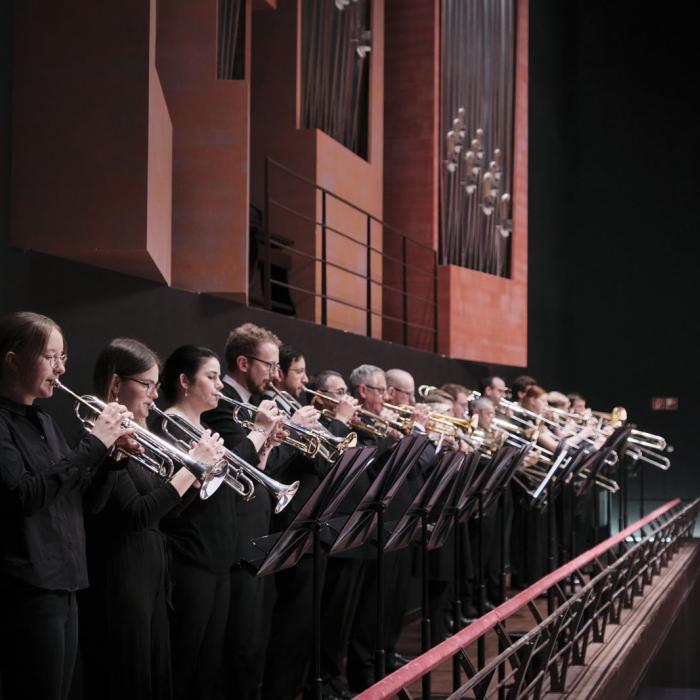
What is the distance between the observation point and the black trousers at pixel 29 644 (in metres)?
2.79

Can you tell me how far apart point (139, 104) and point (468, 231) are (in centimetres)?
651

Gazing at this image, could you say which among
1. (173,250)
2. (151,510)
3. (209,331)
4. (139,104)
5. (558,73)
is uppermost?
(558,73)

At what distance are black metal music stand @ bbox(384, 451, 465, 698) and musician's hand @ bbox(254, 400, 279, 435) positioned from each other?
652 mm

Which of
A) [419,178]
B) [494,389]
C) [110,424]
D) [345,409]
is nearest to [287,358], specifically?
[345,409]

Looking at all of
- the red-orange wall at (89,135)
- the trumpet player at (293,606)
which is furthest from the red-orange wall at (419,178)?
the red-orange wall at (89,135)

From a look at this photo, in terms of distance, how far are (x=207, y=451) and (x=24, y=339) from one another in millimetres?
744

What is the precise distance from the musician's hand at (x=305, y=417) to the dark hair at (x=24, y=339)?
1397 mm

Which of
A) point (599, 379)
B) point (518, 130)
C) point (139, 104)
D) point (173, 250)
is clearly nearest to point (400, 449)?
point (139, 104)

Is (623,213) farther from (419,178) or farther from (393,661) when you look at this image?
(393,661)

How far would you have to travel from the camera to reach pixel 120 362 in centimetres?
346

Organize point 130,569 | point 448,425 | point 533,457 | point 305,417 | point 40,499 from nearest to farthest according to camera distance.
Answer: point 40,499 < point 130,569 < point 305,417 < point 448,425 < point 533,457

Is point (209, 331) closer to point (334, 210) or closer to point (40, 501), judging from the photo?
point (40, 501)

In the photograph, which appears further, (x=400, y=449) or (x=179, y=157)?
(x=179, y=157)

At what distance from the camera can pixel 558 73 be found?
48.7 feet
